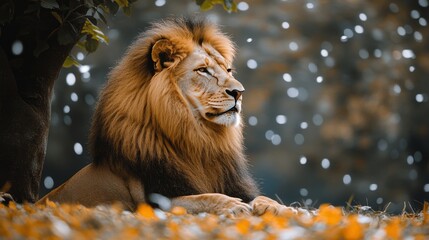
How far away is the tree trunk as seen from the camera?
12.0 feet

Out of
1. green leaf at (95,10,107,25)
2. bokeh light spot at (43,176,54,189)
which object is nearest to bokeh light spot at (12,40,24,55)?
green leaf at (95,10,107,25)

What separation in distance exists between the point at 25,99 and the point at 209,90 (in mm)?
995

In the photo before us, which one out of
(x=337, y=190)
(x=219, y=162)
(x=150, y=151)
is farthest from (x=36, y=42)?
(x=337, y=190)

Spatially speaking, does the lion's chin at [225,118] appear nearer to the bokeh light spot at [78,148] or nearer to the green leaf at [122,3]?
the green leaf at [122,3]

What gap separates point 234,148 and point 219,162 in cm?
14

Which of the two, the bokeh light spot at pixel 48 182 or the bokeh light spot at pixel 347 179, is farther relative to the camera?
the bokeh light spot at pixel 347 179

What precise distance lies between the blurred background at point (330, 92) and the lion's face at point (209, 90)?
113 inches

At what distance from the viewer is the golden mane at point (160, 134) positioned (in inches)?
138

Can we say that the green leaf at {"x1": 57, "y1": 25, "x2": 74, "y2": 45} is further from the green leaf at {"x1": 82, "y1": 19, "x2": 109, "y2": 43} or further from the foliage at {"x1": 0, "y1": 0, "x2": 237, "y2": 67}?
the green leaf at {"x1": 82, "y1": 19, "x2": 109, "y2": 43}

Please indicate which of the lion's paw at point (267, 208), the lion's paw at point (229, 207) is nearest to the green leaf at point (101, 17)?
the lion's paw at point (229, 207)

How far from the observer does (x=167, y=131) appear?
141 inches

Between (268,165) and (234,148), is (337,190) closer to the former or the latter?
(268,165)

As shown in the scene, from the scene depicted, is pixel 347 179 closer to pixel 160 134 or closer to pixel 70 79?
pixel 70 79

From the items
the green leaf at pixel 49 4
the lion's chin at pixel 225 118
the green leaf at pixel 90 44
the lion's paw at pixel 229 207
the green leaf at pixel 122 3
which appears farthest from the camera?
the green leaf at pixel 90 44
